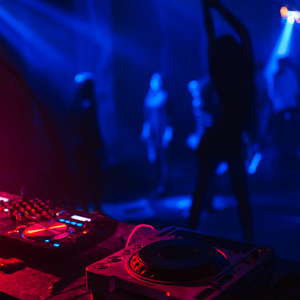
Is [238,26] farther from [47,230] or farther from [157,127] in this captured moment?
[47,230]

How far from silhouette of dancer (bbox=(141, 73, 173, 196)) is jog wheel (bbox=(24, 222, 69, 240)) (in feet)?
2.97

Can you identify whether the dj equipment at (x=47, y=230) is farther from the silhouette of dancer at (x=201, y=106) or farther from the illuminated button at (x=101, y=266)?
the silhouette of dancer at (x=201, y=106)

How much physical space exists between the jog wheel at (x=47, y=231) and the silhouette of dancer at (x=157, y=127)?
2.97 feet

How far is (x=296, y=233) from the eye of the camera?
158 centimetres

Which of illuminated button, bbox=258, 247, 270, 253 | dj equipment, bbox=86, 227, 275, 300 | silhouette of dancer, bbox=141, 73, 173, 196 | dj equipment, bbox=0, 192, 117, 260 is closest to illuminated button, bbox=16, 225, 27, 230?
dj equipment, bbox=0, 192, 117, 260

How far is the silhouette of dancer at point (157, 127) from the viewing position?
1.82m

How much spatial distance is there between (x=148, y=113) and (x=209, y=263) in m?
1.28

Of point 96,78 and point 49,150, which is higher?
point 96,78

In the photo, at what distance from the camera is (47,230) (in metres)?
0.99

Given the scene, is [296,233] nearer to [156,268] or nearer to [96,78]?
[156,268]

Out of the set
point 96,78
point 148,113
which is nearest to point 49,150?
point 96,78

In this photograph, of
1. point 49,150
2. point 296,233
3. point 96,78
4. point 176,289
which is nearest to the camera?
point 176,289

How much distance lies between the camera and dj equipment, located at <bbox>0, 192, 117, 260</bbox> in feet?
3.07

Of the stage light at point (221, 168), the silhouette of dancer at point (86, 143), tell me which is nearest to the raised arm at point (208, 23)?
the stage light at point (221, 168)
